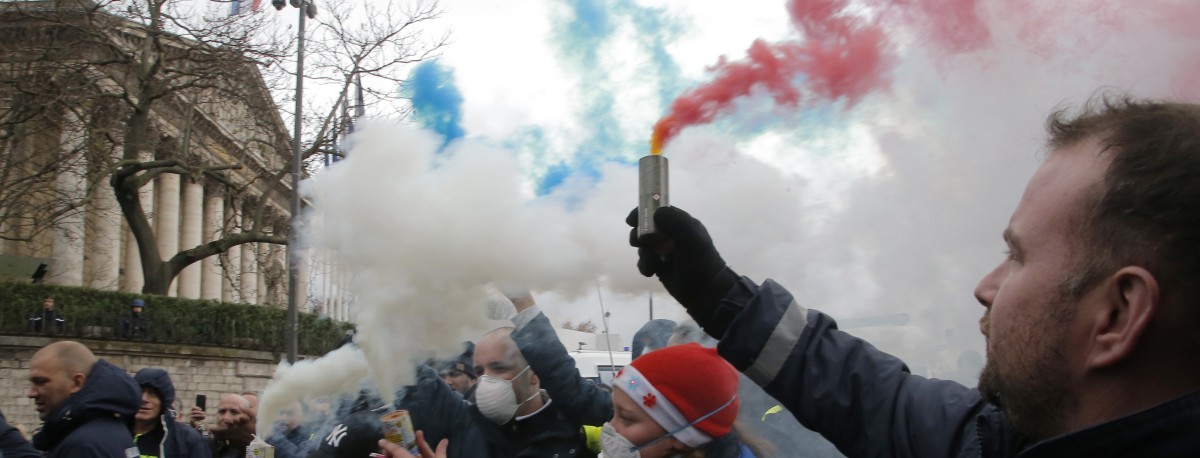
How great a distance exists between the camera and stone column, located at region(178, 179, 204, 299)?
38.3m

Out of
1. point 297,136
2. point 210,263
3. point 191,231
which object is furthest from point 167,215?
point 297,136

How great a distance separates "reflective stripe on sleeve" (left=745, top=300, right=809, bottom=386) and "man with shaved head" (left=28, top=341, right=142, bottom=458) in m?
3.35

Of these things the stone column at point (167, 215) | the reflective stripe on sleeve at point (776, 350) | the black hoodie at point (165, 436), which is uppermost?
the stone column at point (167, 215)

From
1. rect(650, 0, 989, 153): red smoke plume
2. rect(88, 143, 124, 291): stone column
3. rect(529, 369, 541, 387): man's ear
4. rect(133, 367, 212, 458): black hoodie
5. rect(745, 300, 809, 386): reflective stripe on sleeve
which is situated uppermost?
rect(88, 143, 124, 291): stone column

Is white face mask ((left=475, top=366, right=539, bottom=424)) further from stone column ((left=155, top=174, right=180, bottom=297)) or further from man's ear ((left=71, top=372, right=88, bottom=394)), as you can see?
stone column ((left=155, top=174, right=180, bottom=297))

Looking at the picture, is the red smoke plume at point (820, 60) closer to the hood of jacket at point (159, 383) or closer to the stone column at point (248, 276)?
the hood of jacket at point (159, 383)

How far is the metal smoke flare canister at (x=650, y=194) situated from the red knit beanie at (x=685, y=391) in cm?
93

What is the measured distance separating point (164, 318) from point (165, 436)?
2129 centimetres

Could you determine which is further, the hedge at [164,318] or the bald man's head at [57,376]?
the hedge at [164,318]

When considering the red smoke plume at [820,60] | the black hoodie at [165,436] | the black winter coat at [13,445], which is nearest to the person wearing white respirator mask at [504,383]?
the red smoke plume at [820,60]

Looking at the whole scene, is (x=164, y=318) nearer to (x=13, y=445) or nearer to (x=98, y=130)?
(x=98, y=130)

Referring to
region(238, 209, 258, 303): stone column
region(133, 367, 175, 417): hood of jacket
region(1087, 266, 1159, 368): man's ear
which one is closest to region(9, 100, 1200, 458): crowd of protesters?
Result: region(1087, 266, 1159, 368): man's ear

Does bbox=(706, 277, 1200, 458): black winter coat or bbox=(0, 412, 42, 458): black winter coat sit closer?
bbox=(706, 277, 1200, 458): black winter coat

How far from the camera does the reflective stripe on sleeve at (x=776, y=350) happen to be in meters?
2.02
